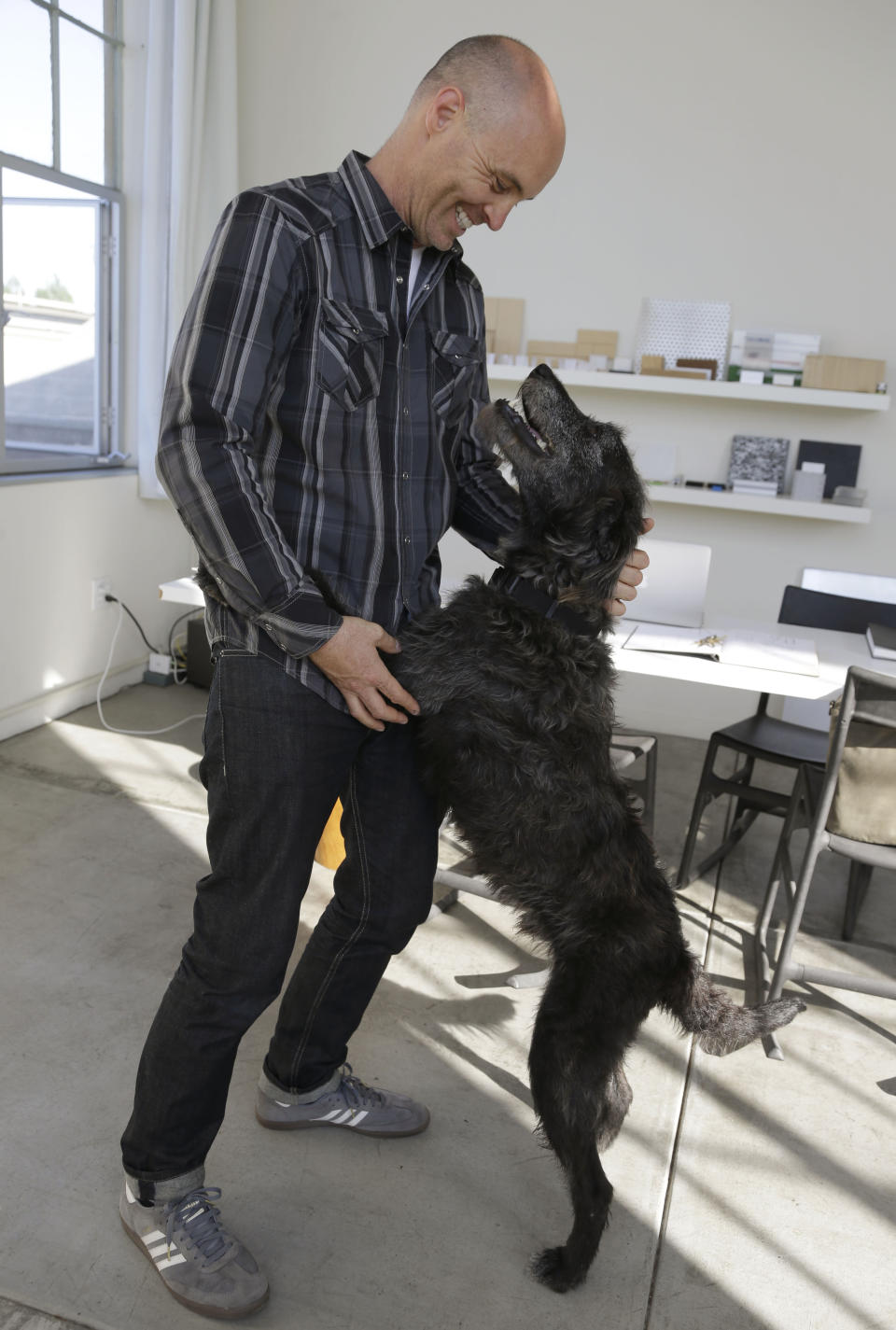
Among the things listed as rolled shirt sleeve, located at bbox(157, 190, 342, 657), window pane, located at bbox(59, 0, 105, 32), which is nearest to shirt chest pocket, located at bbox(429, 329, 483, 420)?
rolled shirt sleeve, located at bbox(157, 190, 342, 657)

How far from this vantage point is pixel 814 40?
424 centimetres

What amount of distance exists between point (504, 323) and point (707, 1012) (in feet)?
12.6

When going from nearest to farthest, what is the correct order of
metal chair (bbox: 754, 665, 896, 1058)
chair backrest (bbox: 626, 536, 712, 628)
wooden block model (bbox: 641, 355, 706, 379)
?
metal chair (bbox: 754, 665, 896, 1058), chair backrest (bbox: 626, 536, 712, 628), wooden block model (bbox: 641, 355, 706, 379)

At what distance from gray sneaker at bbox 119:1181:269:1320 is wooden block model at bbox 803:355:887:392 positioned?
3940mm

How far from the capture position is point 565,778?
1.49 meters

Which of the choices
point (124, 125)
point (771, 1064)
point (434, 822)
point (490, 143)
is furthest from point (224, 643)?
point (124, 125)

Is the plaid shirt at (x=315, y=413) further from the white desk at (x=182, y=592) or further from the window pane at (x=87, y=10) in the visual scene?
the window pane at (x=87, y=10)

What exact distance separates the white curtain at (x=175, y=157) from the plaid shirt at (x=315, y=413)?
111 inches

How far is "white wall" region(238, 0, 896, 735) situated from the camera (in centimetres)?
429

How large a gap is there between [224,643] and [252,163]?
169 inches

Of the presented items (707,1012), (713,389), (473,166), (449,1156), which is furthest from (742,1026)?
(713,389)

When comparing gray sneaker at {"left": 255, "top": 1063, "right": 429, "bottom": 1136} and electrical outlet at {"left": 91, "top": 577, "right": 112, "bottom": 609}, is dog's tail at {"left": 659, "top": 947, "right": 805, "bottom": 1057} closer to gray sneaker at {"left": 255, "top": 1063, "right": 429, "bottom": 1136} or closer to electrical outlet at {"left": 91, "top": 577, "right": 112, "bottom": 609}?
gray sneaker at {"left": 255, "top": 1063, "right": 429, "bottom": 1136}

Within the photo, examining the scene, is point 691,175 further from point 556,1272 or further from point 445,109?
point 556,1272

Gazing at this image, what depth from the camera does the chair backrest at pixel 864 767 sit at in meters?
2.17
